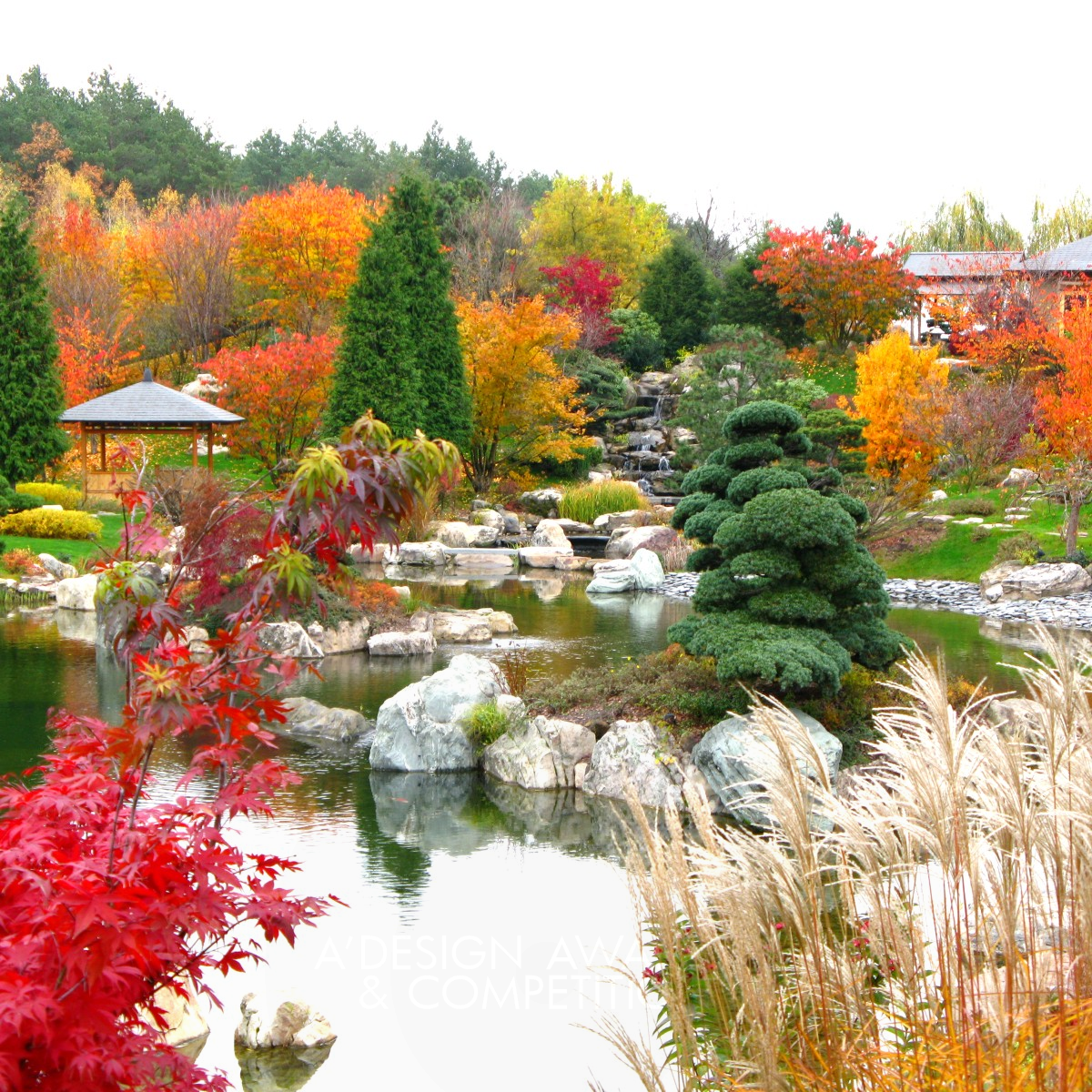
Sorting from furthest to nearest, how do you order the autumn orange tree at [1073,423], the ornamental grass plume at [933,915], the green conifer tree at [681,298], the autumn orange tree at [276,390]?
the green conifer tree at [681,298] < the autumn orange tree at [276,390] < the autumn orange tree at [1073,423] < the ornamental grass plume at [933,915]

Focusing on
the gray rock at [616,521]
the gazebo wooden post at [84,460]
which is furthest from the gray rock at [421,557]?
the gazebo wooden post at [84,460]

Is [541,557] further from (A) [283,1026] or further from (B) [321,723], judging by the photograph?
(A) [283,1026]

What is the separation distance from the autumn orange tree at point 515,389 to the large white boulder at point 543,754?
15.5 m

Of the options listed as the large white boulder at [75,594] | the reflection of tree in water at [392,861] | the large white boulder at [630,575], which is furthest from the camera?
the large white boulder at [630,575]

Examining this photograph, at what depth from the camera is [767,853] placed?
2068 mm

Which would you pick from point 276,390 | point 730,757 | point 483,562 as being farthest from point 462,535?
point 730,757

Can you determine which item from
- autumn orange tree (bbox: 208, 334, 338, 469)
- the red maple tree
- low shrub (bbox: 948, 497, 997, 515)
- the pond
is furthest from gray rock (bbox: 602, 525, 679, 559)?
the red maple tree

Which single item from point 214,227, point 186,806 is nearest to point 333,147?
point 214,227

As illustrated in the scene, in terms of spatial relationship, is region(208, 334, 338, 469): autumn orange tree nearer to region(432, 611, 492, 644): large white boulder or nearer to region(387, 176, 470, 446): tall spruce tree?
region(387, 176, 470, 446): tall spruce tree

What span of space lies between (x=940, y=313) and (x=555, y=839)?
22.2 meters

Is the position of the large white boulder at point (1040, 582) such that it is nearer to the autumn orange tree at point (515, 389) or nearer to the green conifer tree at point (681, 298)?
the autumn orange tree at point (515, 389)

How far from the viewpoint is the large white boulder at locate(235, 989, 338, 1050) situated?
4.52 meters

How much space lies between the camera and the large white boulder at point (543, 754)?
791cm

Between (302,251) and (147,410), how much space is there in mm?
7595
